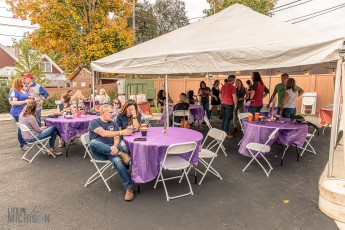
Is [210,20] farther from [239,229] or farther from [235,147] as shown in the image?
[239,229]

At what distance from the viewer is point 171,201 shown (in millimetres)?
3533

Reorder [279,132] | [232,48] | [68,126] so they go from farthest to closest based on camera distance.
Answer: [68,126] < [279,132] < [232,48]

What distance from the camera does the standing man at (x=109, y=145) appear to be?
3631 millimetres

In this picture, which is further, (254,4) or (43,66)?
(43,66)

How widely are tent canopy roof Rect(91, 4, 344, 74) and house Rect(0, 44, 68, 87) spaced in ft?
86.2

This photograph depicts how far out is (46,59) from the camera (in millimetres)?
33750

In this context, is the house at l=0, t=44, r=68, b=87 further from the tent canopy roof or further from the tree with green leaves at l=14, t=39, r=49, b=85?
the tent canopy roof

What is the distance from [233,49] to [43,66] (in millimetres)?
34121

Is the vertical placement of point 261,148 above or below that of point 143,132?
below

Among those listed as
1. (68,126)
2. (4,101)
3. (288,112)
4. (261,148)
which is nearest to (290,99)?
(288,112)

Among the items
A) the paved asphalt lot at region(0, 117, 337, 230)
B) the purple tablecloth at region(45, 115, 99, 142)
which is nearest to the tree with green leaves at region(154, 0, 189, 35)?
the purple tablecloth at region(45, 115, 99, 142)

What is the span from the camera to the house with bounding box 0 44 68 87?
29.1m

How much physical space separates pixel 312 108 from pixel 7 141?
13.4 meters

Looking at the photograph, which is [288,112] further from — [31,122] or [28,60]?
[28,60]
